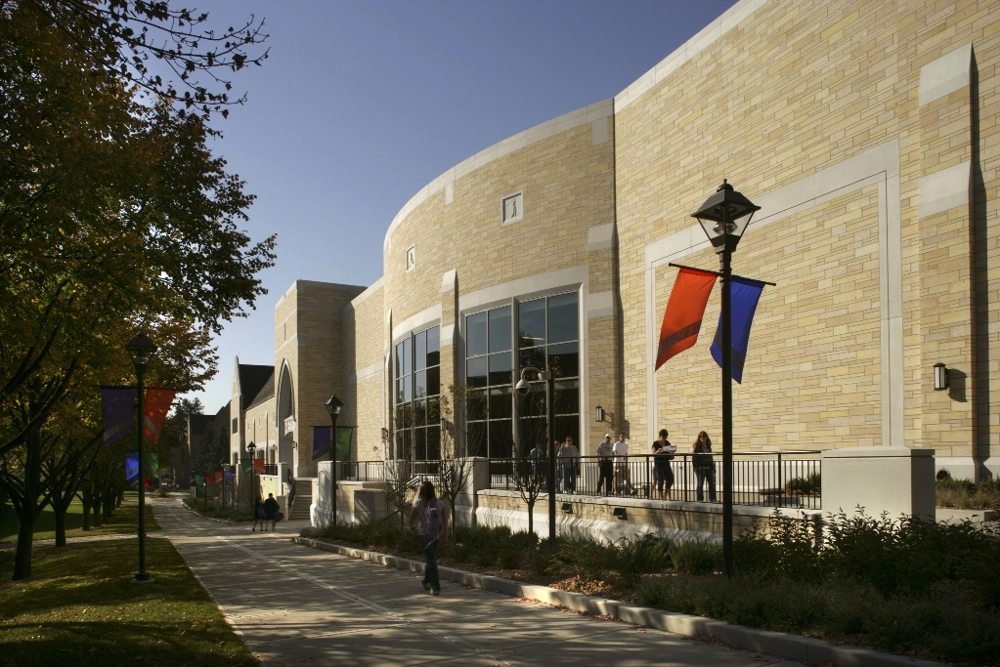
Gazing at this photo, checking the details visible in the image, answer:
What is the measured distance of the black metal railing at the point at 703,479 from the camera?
14.4 metres

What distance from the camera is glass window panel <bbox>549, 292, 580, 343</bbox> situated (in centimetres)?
2656

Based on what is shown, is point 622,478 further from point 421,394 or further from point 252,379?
point 252,379

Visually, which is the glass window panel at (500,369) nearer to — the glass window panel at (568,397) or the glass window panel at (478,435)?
the glass window panel at (478,435)

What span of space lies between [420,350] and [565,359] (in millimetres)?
10817

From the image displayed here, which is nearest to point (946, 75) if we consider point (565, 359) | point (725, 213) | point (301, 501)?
point (725, 213)

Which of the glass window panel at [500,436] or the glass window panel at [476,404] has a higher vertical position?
the glass window panel at [476,404]

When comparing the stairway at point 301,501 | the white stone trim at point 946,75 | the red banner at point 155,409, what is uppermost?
the white stone trim at point 946,75

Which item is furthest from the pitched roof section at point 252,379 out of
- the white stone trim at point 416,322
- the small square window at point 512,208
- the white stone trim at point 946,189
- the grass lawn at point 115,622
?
the white stone trim at point 946,189

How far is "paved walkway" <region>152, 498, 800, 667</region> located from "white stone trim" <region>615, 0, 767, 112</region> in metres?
15.6

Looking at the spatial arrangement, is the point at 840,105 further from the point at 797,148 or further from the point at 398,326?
the point at 398,326

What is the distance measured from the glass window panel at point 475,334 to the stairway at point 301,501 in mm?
20607

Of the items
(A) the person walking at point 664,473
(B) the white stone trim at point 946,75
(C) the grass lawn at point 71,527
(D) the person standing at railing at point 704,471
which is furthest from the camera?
(C) the grass lawn at point 71,527

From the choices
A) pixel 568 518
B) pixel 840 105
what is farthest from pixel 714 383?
pixel 840 105

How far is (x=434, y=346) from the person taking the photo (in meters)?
34.2
